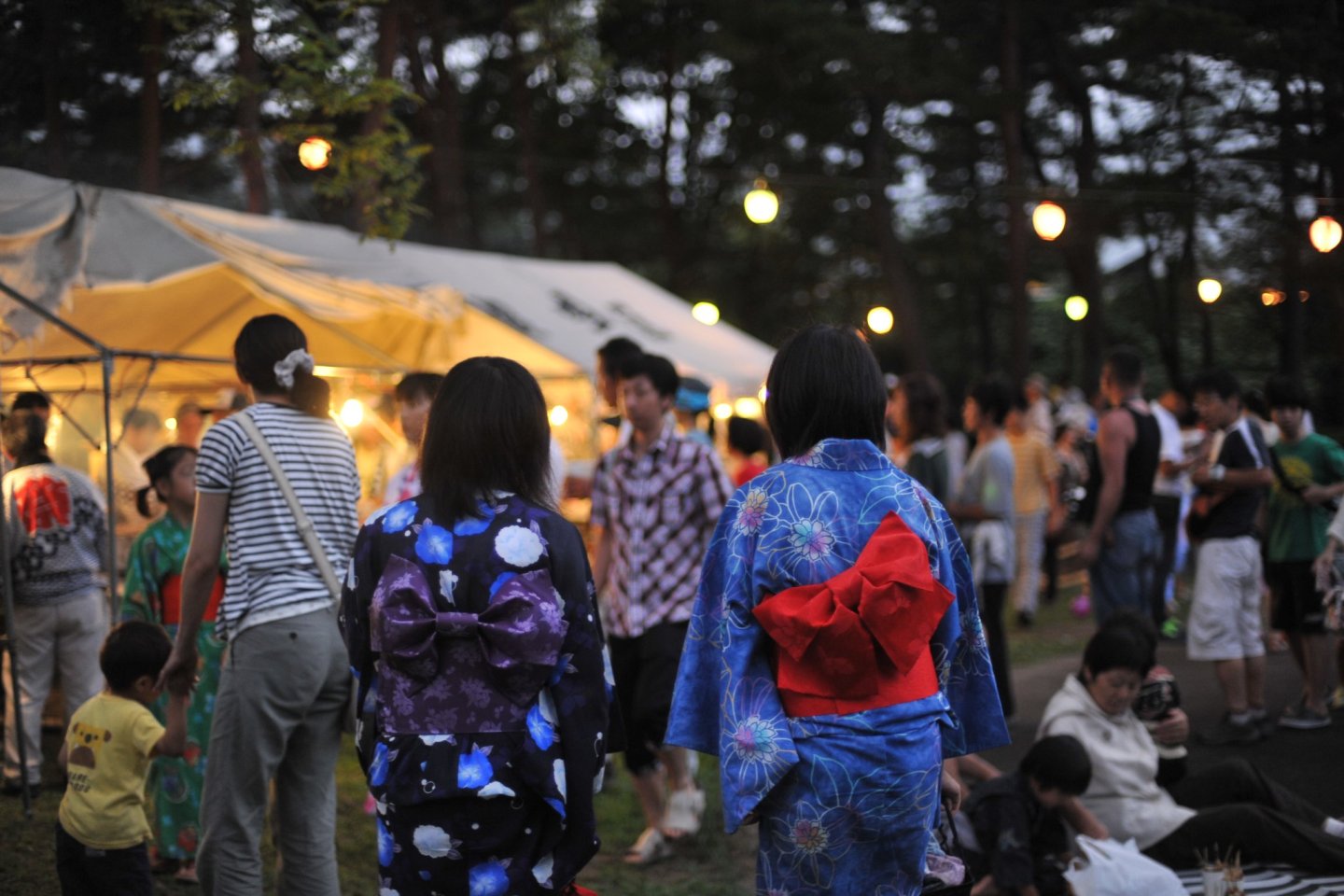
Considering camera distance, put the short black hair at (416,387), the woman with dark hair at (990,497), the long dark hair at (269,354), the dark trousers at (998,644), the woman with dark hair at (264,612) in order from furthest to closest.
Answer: the woman with dark hair at (990,497)
the dark trousers at (998,644)
the short black hair at (416,387)
the long dark hair at (269,354)
the woman with dark hair at (264,612)

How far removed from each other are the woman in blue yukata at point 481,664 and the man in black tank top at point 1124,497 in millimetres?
5328

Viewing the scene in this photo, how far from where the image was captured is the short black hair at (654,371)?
5.54 m

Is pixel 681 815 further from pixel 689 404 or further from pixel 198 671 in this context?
pixel 689 404

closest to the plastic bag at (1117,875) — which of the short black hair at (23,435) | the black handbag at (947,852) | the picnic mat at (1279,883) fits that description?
the picnic mat at (1279,883)

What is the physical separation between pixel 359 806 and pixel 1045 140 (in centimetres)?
2167

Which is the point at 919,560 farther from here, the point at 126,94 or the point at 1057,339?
the point at 1057,339

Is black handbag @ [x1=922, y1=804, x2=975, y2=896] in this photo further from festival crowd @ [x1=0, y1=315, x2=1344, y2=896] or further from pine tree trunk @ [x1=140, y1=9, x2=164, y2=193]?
pine tree trunk @ [x1=140, y1=9, x2=164, y2=193]

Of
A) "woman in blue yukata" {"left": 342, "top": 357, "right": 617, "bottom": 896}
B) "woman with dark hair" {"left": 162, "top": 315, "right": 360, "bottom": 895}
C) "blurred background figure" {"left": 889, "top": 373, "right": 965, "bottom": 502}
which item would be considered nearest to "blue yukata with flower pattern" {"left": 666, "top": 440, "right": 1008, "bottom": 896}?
"woman in blue yukata" {"left": 342, "top": 357, "right": 617, "bottom": 896}

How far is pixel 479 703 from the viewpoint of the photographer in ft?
8.99

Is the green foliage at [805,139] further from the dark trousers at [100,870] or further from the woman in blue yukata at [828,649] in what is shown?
the dark trousers at [100,870]

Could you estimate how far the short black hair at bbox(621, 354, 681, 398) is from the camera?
554 centimetres

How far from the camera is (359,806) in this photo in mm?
6203

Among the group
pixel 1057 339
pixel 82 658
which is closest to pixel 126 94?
pixel 82 658

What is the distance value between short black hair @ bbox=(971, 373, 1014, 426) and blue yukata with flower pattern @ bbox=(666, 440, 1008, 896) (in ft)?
17.6
